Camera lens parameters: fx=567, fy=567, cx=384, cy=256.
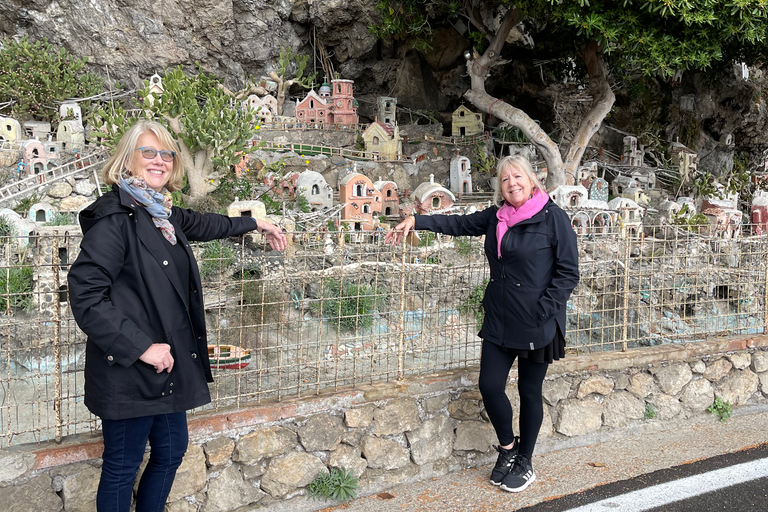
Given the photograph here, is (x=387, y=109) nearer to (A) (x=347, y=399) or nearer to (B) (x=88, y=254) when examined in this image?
(A) (x=347, y=399)

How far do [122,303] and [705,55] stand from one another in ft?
34.3

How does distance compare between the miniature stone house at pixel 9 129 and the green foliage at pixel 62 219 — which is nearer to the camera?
the green foliage at pixel 62 219

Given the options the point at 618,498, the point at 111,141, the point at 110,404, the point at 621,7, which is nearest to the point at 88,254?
the point at 110,404

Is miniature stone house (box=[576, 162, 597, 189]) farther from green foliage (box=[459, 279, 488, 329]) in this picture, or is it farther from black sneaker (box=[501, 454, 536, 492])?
black sneaker (box=[501, 454, 536, 492])

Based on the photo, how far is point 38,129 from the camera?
13.7 metres

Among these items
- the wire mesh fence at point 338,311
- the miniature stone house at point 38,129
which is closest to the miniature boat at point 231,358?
the wire mesh fence at point 338,311

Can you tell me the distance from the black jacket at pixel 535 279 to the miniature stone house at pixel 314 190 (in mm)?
8535

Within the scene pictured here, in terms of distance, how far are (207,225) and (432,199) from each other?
340 inches

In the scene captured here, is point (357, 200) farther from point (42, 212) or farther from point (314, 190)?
point (42, 212)

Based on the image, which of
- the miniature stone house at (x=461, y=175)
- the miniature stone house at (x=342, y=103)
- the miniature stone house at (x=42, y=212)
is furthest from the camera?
the miniature stone house at (x=342, y=103)

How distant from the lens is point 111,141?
32.0ft

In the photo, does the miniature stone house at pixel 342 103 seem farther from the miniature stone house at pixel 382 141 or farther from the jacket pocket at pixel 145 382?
the jacket pocket at pixel 145 382

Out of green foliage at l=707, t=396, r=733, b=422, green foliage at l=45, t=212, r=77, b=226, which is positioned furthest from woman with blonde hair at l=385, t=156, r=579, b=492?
green foliage at l=45, t=212, r=77, b=226

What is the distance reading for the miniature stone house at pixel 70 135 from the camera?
12734 mm
